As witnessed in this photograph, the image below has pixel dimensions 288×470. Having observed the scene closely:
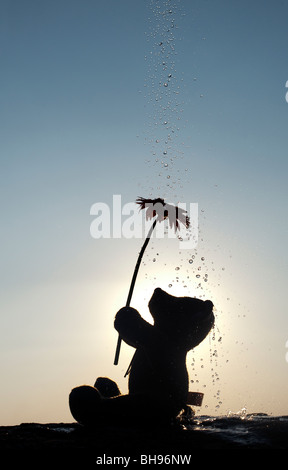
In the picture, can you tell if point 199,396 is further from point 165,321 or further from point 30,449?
point 30,449

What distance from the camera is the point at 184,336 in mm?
6570

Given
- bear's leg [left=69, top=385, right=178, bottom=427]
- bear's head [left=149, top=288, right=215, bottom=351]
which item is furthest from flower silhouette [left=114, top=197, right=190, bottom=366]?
bear's leg [left=69, top=385, right=178, bottom=427]

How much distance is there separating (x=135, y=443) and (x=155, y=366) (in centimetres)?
176

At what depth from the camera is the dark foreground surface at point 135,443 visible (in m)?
3.99

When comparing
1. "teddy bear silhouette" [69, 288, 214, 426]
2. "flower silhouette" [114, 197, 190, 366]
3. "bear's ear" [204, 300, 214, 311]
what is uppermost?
"flower silhouette" [114, 197, 190, 366]

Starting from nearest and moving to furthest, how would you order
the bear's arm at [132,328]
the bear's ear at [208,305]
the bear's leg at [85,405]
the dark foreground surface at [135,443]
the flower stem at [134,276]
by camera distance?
1. the dark foreground surface at [135,443]
2. the bear's leg at [85,405]
3. the bear's arm at [132,328]
4. the flower stem at [134,276]
5. the bear's ear at [208,305]

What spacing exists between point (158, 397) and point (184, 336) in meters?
0.87

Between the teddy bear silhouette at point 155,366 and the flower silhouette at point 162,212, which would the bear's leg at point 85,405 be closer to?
the teddy bear silhouette at point 155,366

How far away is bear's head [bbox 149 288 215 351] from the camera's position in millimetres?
6562

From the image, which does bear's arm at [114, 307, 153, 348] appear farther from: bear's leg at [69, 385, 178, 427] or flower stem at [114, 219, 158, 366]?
bear's leg at [69, 385, 178, 427]

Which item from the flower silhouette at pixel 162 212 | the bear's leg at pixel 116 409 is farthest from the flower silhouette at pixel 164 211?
the bear's leg at pixel 116 409

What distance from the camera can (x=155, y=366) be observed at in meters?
6.34
